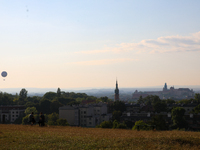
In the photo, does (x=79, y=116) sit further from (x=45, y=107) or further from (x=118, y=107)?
(x=45, y=107)

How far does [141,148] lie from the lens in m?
21.8

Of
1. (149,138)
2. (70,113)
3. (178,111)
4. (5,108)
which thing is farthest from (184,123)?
(5,108)

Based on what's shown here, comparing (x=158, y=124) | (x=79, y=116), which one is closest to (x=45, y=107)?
(x=79, y=116)

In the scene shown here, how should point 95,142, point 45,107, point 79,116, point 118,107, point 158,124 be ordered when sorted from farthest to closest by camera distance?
1. point 45,107
2. point 118,107
3. point 79,116
4. point 158,124
5. point 95,142

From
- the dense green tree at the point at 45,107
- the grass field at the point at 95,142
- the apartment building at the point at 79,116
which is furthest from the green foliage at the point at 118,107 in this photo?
the grass field at the point at 95,142

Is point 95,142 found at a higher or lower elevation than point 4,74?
lower

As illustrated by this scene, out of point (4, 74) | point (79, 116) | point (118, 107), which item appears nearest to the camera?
point (4, 74)

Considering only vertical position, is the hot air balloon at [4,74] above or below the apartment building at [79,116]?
above

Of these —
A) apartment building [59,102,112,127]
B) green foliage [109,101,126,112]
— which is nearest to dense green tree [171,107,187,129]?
apartment building [59,102,112,127]

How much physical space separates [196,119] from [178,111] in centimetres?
1884

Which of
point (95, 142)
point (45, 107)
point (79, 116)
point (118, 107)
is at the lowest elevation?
point (79, 116)

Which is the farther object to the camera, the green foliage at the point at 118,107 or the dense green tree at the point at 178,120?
the green foliage at the point at 118,107

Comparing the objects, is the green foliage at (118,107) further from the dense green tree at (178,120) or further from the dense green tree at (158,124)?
the dense green tree at (158,124)

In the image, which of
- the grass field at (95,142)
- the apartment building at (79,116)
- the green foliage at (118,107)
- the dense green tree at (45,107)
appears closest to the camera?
the grass field at (95,142)
